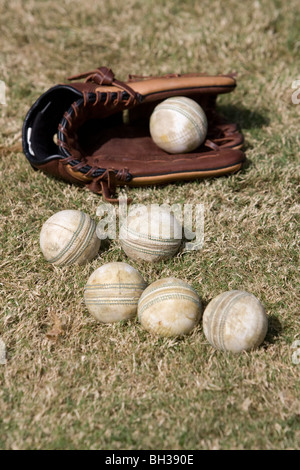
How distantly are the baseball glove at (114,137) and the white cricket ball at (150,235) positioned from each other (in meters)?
0.67

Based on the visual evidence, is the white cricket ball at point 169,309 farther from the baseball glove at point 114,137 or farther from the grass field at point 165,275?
the baseball glove at point 114,137

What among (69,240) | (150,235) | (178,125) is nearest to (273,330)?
(150,235)

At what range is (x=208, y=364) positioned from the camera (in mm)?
3191

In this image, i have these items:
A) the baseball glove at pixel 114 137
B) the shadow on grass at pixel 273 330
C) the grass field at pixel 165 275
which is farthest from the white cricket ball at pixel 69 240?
the shadow on grass at pixel 273 330

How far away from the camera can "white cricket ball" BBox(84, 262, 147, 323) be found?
3.34m

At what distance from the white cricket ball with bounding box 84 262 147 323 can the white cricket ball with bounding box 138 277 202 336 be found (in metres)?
0.09

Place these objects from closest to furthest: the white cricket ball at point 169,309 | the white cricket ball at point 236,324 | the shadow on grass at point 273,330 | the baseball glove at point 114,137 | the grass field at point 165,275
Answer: the grass field at point 165,275
the white cricket ball at point 236,324
the white cricket ball at point 169,309
the shadow on grass at point 273,330
the baseball glove at point 114,137

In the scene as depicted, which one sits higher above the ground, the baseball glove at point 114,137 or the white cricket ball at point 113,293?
the baseball glove at point 114,137

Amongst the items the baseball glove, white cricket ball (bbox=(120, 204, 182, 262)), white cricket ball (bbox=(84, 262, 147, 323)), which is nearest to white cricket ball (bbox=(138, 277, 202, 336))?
white cricket ball (bbox=(84, 262, 147, 323))

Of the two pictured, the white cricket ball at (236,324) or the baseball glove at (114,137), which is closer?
the white cricket ball at (236,324)

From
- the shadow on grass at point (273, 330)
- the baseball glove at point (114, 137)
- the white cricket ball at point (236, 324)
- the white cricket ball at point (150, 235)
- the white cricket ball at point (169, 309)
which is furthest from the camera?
the baseball glove at point (114, 137)

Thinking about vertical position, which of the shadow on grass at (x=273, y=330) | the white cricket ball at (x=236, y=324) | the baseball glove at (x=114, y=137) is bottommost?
the shadow on grass at (x=273, y=330)

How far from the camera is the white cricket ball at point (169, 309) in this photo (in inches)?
127

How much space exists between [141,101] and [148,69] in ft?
4.88
